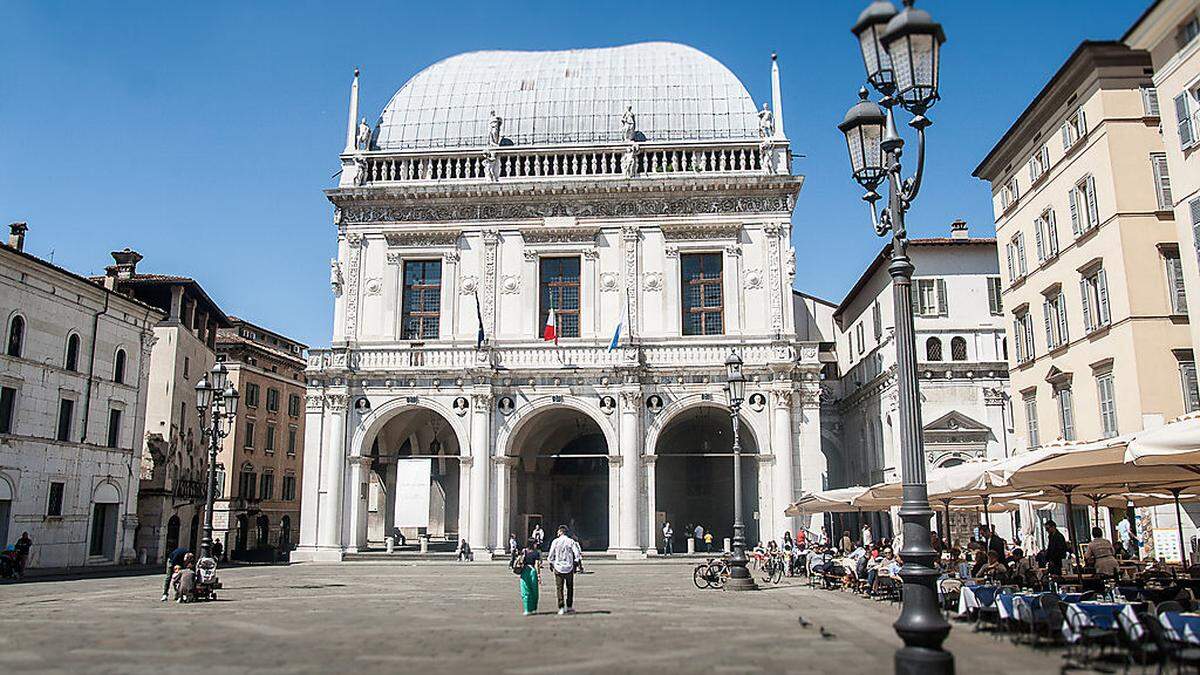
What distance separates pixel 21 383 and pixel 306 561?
12.6 meters

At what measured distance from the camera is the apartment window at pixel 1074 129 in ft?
89.0

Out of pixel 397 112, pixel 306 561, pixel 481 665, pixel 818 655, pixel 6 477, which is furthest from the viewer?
pixel 397 112

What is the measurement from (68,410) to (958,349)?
36223mm

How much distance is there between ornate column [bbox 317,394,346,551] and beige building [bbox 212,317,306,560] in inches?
643

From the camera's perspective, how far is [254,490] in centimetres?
5884

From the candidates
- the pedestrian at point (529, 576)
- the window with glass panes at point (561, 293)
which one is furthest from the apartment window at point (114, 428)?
the pedestrian at point (529, 576)

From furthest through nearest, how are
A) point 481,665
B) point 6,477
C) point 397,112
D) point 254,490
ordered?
point 254,490, point 397,112, point 6,477, point 481,665

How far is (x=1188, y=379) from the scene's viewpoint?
24328 millimetres

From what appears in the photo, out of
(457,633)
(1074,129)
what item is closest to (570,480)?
(1074,129)

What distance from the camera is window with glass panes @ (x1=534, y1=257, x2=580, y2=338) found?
40906 millimetres

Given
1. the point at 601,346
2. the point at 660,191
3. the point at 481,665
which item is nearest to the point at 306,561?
the point at 601,346

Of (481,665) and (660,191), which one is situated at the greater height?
(660,191)

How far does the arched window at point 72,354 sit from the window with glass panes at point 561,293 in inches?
745

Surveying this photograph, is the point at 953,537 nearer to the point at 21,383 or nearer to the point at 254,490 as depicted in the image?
the point at 21,383
